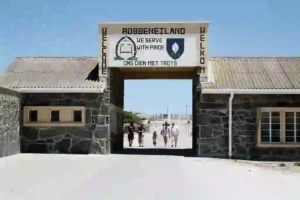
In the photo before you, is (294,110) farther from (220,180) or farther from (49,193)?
(49,193)

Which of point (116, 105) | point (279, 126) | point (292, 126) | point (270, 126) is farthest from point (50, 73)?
point (292, 126)

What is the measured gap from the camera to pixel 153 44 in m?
19.3

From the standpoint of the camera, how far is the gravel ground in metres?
Result: 9.60

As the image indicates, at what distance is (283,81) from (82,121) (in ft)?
26.1

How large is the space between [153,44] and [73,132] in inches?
182

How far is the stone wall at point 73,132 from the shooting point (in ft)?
61.8

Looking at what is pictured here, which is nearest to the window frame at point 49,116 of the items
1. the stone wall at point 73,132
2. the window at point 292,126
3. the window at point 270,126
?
the stone wall at point 73,132

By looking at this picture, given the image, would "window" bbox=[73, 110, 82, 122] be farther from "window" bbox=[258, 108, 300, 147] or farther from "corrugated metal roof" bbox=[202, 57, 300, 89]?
"window" bbox=[258, 108, 300, 147]

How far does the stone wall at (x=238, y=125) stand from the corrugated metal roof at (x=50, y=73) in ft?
13.9

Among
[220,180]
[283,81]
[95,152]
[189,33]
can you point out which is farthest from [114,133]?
[220,180]

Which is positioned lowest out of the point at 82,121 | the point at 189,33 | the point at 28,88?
the point at 82,121

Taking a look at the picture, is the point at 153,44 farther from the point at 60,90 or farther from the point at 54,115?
the point at 54,115

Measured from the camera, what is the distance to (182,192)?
9.99 meters

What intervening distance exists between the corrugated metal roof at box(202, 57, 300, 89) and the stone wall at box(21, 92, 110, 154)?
4.10 m
